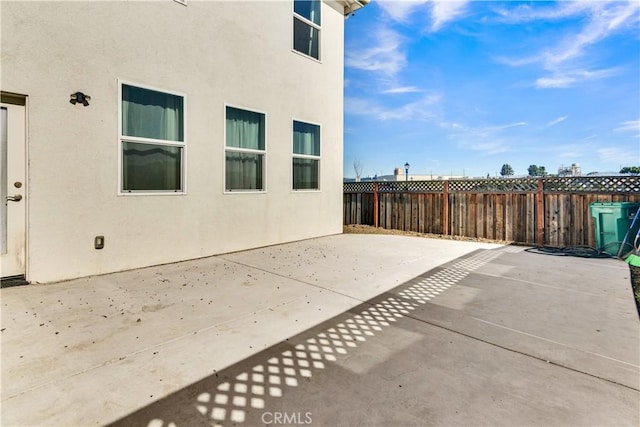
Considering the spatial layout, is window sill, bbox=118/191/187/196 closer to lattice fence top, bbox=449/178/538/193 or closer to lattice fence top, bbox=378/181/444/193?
lattice fence top, bbox=378/181/444/193

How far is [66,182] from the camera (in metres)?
3.56

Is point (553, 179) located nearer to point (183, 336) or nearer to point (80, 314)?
point (183, 336)

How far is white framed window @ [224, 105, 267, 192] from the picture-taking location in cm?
526

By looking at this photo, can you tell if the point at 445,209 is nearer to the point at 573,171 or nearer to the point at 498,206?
the point at 498,206

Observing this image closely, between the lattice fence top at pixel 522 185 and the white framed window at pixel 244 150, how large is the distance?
14.0 feet

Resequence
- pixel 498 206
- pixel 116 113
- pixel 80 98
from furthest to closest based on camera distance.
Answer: pixel 498 206, pixel 116 113, pixel 80 98

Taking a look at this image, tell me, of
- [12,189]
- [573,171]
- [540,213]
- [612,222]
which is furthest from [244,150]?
[573,171]

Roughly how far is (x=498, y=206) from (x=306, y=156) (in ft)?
14.8

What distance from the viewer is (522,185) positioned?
6.81 m

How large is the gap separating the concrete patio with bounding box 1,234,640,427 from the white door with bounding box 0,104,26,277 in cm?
45

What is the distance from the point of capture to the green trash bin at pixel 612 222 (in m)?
5.18

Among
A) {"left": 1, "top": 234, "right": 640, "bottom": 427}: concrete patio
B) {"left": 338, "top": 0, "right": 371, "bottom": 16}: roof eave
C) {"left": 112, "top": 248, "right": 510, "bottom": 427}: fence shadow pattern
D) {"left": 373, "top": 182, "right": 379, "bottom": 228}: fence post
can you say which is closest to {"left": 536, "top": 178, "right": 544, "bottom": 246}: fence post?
{"left": 1, "top": 234, "right": 640, "bottom": 427}: concrete patio

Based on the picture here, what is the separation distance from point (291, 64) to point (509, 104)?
18768mm

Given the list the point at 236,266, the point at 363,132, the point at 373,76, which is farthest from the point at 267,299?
the point at 363,132
